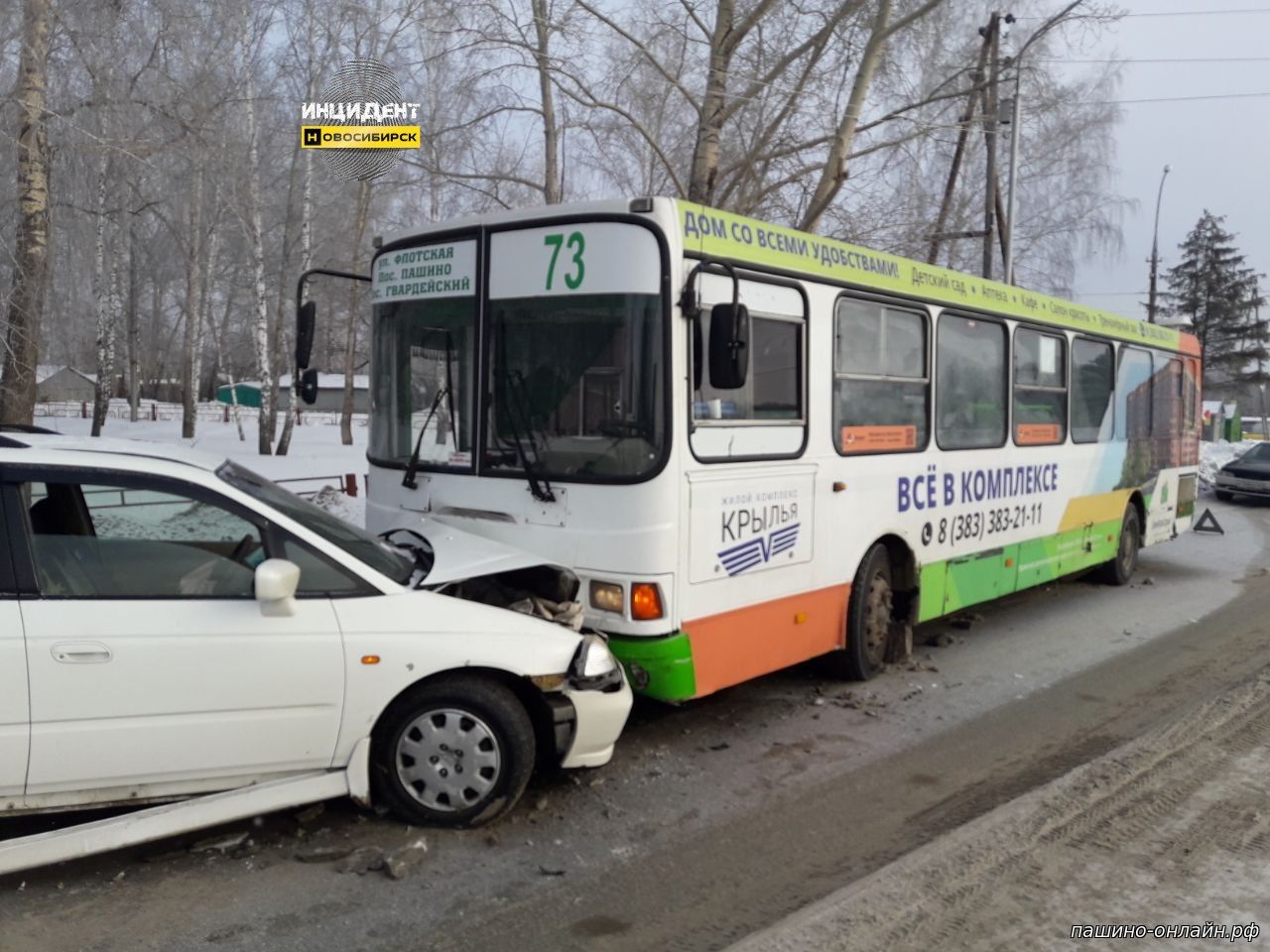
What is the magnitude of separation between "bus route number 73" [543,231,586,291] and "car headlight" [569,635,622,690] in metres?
1.82

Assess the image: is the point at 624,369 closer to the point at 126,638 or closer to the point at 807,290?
the point at 807,290

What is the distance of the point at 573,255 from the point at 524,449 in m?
1.04

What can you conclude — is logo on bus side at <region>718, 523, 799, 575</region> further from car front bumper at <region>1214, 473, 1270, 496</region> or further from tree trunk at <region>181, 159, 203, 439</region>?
tree trunk at <region>181, 159, 203, 439</region>

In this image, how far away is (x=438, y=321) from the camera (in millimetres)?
5871

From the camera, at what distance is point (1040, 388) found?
8906mm

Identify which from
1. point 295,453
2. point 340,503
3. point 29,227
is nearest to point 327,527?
point 29,227

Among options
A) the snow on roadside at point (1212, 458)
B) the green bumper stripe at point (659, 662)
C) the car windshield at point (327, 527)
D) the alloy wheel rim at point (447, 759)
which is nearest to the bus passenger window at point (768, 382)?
the green bumper stripe at point (659, 662)

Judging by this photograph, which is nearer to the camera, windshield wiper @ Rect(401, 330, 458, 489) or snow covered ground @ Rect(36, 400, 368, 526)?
windshield wiper @ Rect(401, 330, 458, 489)

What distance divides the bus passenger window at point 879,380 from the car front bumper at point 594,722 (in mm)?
2508

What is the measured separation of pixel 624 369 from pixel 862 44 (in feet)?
Answer: 38.8

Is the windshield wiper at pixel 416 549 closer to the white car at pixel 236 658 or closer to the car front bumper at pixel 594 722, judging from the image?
the white car at pixel 236 658

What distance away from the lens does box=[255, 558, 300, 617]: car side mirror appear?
389cm

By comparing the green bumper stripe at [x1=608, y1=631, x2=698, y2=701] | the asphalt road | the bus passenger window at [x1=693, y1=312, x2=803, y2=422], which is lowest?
the asphalt road

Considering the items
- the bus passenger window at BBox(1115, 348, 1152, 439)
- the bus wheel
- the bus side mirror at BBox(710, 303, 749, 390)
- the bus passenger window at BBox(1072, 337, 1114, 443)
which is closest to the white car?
the bus side mirror at BBox(710, 303, 749, 390)
